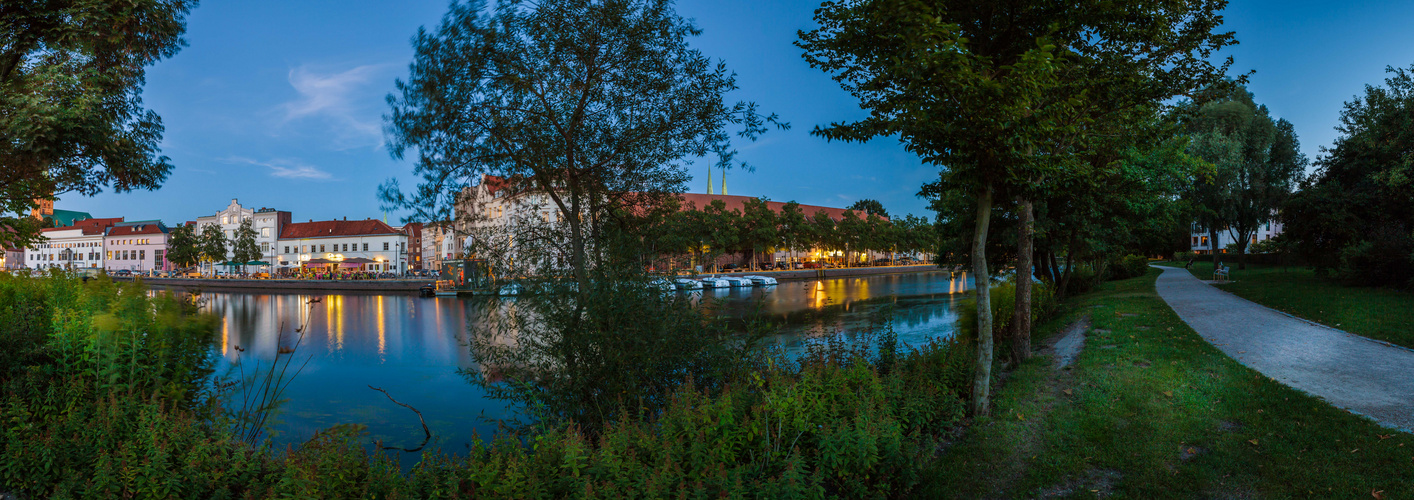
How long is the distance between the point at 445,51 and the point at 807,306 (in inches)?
1134

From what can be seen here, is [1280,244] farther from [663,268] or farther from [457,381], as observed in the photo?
[457,381]

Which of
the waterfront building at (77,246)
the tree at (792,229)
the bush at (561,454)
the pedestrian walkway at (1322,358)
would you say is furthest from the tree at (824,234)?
the waterfront building at (77,246)

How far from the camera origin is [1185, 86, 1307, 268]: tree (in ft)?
94.1

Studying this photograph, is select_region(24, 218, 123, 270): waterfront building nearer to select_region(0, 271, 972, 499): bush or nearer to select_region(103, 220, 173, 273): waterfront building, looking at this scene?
select_region(103, 220, 173, 273): waterfront building

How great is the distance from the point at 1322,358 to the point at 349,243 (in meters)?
100

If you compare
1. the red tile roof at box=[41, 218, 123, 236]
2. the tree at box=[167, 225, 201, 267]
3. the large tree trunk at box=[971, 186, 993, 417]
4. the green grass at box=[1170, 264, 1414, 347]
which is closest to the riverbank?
the tree at box=[167, 225, 201, 267]

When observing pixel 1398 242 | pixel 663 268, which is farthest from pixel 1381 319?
pixel 663 268

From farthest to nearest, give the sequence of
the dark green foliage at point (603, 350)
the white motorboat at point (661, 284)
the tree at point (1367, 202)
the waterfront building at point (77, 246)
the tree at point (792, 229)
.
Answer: the waterfront building at point (77, 246), the tree at point (792, 229), the tree at point (1367, 202), the white motorboat at point (661, 284), the dark green foliage at point (603, 350)

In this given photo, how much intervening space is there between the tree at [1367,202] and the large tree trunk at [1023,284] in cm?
1254

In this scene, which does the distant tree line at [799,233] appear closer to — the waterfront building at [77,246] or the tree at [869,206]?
the tree at [869,206]

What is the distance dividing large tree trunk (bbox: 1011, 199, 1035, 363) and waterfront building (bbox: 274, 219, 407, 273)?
89.1 m

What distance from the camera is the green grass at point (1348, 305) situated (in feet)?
35.4

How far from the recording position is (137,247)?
92812 mm

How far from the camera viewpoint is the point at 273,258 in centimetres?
8819
